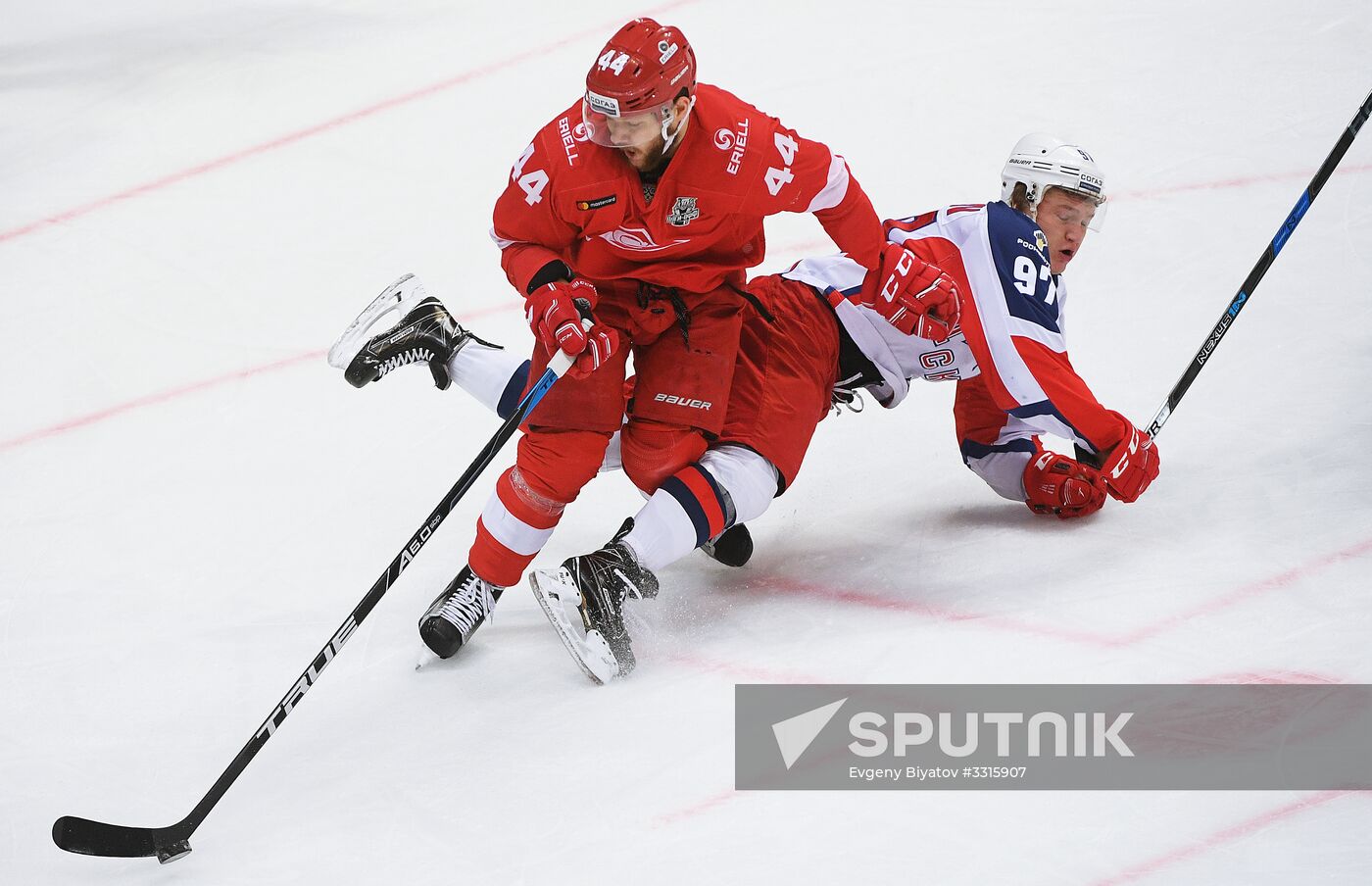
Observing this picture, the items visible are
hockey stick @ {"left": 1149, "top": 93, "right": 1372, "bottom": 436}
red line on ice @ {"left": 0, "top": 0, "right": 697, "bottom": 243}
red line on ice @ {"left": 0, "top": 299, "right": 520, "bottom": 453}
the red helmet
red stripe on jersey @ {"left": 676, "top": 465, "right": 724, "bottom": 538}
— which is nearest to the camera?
the red helmet

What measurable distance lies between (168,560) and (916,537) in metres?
1.62

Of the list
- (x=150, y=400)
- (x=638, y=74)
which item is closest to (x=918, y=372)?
(x=638, y=74)

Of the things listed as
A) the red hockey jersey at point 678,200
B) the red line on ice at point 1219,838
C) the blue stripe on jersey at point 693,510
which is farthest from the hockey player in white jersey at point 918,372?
the red line on ice at point 1219,838

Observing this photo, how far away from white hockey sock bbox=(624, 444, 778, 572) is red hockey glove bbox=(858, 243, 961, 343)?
42 cm

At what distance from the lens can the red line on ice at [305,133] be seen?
4680mm

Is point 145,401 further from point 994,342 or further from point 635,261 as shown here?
point 994,342

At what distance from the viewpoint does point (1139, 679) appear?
2.39 meters

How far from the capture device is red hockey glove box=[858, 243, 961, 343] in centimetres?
277

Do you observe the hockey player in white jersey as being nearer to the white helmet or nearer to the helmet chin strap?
the white helmet

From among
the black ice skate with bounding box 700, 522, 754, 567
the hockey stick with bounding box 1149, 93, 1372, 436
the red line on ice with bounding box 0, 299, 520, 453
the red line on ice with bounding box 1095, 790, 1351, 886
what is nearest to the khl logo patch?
the black ice skate with bounding box 700, 522, 754, 567

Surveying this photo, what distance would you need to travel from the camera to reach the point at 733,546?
9.68 feet

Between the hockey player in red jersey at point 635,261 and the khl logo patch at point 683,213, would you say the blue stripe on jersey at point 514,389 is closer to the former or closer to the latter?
the hockey player in red jersey at point 635,261

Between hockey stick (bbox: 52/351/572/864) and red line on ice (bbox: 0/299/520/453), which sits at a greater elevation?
hockey stick (bbox: 52/351/572/864)

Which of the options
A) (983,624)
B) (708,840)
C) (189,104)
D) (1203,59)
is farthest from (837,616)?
(189,104)
